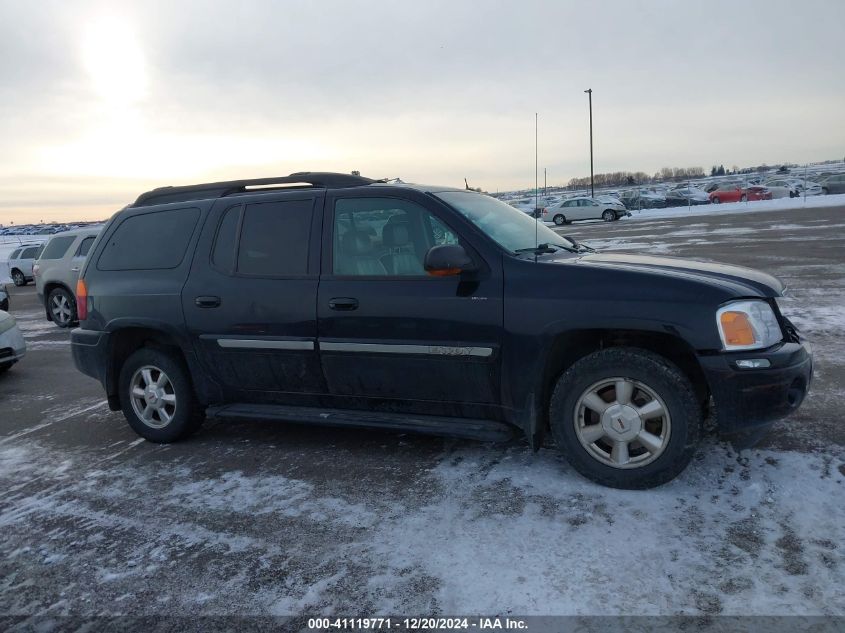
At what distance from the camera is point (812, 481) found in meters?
3.54

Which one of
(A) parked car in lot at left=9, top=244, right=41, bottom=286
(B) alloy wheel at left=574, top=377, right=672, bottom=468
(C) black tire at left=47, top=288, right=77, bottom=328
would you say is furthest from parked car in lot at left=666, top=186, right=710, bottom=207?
(B) alloy wheel at left=574, top=377, right=672, bottom=468

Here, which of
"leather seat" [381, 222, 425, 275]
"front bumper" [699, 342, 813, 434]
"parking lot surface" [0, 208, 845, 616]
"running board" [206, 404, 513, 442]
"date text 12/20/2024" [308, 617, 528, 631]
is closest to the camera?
"date text 12/20/2024" [308, 617, 528, 631]

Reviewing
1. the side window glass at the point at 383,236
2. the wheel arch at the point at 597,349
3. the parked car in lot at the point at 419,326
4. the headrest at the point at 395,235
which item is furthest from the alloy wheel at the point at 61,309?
the wheel arch at the point at 597,349

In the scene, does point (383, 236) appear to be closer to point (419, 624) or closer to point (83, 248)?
point (419, 624)

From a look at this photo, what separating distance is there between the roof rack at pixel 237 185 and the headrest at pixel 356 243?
394 millimetres

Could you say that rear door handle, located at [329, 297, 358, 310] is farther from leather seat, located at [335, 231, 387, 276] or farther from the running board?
the running board

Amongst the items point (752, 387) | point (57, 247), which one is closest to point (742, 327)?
point (752, 387)

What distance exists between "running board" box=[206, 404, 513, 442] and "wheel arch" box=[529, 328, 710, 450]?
257mm

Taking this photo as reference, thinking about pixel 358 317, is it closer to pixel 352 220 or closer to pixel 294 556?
pixel 352 220

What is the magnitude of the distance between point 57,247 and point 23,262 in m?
12.5

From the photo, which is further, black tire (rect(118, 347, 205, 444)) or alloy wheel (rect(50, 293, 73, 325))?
alloy wheel (rect(50, 293, 73, 325))

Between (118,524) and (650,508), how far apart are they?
9.54 ft

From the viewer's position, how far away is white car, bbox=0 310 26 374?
7.68 metres

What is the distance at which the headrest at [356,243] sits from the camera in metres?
4.25
